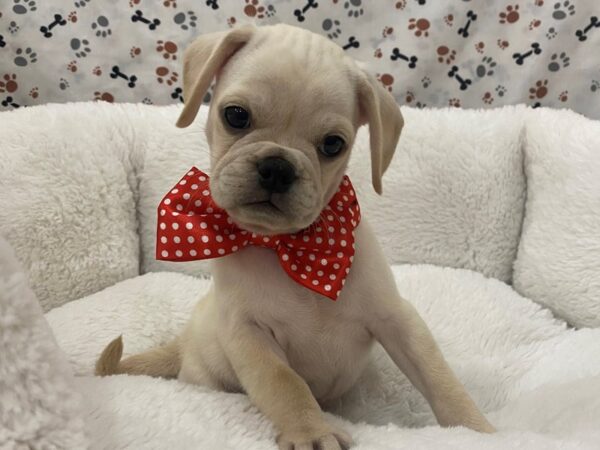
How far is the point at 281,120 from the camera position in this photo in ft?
3.42

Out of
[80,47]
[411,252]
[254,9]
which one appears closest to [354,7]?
[254,9]

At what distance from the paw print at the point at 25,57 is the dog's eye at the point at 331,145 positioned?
1531 millimetres

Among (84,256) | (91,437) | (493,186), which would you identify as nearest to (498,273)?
(493,186)

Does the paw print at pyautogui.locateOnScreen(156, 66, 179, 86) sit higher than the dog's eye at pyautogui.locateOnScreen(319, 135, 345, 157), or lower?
lower

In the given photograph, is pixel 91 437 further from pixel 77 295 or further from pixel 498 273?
pixel 498 273

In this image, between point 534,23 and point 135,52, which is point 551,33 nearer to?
point 534,23

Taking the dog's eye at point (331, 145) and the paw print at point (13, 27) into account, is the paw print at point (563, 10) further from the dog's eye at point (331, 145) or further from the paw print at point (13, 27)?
the paw print at point (13, 27)

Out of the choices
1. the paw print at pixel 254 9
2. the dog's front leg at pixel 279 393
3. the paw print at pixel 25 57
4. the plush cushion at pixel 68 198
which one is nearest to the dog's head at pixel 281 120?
the dog's front leg at pixel 279 393

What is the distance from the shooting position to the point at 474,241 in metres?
1.95

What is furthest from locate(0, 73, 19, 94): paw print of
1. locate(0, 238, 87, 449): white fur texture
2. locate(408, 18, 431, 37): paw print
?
locate(0, 238, 87, 449): white fur texture

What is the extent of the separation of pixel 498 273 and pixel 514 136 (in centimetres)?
43

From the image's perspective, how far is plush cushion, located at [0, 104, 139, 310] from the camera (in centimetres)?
170

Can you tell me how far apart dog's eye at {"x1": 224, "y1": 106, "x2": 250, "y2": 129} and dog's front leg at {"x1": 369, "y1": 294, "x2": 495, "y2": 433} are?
43 centimetres

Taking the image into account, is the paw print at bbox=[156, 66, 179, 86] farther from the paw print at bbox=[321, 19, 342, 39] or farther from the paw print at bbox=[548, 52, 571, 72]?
the paw print at bbox=[548, 52, 571, 72]
